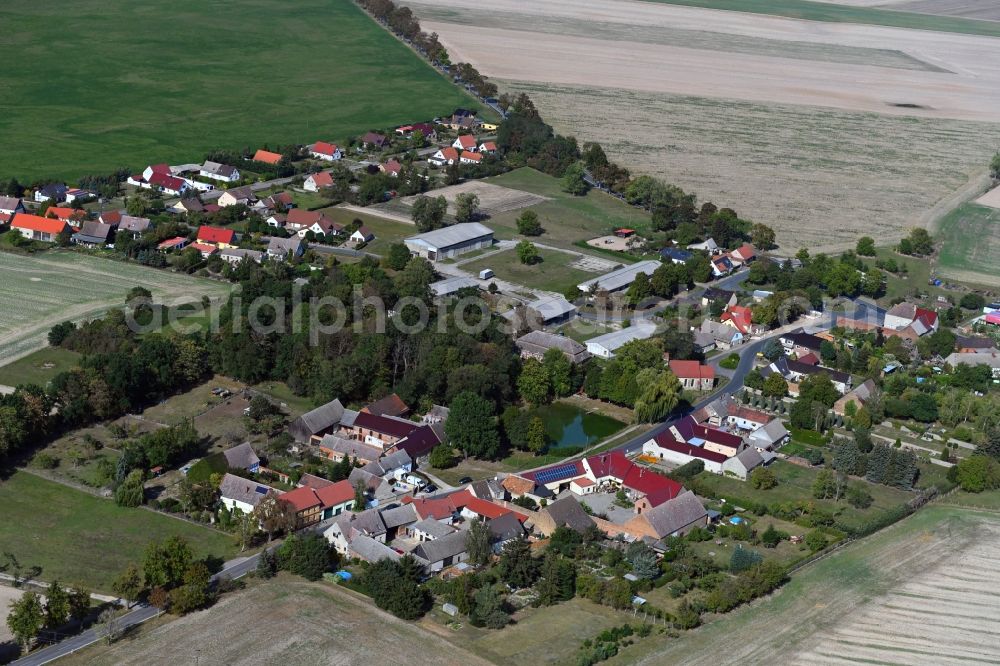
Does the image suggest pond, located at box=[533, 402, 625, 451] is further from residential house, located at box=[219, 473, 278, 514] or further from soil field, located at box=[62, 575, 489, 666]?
soil field, located at box=[62, 575, 489, 666]

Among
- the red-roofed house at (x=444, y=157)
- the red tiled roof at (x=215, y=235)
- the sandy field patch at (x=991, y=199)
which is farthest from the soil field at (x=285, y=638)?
A: the sandy field patch at (x=991, y=199)

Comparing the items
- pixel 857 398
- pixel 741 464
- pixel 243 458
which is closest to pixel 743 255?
pixel 857 398

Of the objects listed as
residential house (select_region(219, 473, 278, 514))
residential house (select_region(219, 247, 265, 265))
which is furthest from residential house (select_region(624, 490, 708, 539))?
residential house (select_region(219, 247, 265, 265))

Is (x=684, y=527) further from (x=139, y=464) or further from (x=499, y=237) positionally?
(x=499, y=237)

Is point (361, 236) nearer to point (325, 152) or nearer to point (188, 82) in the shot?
point (325, 152)

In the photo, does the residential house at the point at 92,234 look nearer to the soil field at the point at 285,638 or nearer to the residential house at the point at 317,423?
the residential house at the point at 317,423

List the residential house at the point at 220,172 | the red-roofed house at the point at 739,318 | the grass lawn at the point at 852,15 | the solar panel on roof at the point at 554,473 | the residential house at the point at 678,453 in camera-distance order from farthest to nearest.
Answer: the grass lawn at the point at 852,15 → the residential house at the point at 220,172 → the red-roofed house at the point at 739,318 → the residential house at the point at 678,453 → the solar panel on roof at the point at 554,473
